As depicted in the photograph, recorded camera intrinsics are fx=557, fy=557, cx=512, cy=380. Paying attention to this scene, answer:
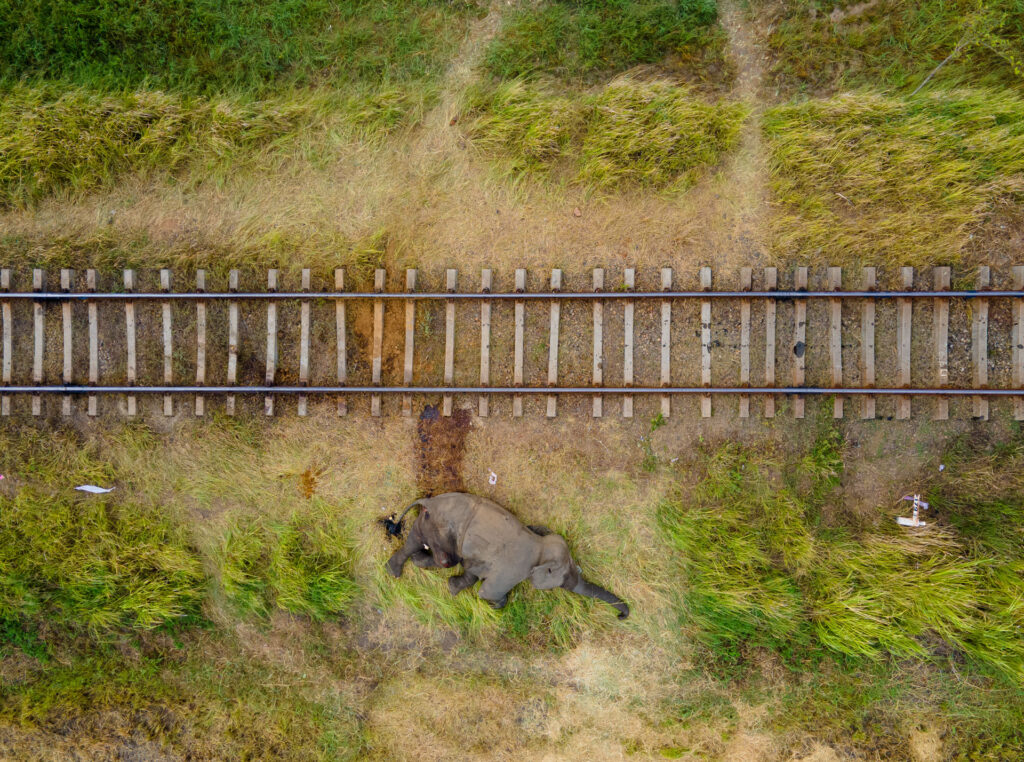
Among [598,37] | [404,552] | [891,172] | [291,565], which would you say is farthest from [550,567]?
[598,37]

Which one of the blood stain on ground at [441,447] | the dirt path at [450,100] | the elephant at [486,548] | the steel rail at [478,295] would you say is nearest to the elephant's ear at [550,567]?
the elephant at [486,548]

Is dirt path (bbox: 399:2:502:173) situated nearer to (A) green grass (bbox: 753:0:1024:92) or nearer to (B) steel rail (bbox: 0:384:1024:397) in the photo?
(B) steel rail (bbox: 0:384:1024:397)

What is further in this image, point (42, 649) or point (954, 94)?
point (42, 649)

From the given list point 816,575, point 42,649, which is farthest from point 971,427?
point 42,649

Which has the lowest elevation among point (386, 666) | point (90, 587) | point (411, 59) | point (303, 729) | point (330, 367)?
point (303, 729)

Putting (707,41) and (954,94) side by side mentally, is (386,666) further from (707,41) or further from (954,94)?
(954,94)

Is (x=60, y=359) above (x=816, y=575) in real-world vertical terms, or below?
above

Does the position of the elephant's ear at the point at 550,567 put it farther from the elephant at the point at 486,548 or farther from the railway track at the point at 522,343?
the railway track at the point at 522,343
